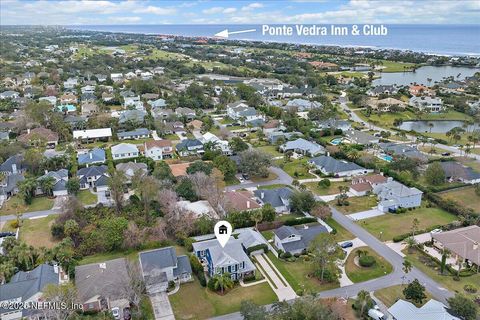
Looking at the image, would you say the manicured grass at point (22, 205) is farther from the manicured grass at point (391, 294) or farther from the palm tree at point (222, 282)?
the manicured grass at point (391, 294)

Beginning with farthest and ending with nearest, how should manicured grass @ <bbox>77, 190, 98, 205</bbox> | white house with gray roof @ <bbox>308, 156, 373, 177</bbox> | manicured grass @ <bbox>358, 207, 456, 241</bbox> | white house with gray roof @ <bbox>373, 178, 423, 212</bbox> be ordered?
white house with gray roof @ <bbox>308, 156, 373, 177</bbox> < manicured grass @ <bbox>77, 190, 98, 205</bbox> < white house with gray roof @ <bbox>373, 178, 423, 212</bbox> < manicured grass @ <bbox>358, 207, 456, 241</bbox>

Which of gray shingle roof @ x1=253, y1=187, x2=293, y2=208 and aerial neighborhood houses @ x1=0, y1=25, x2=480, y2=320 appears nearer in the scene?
aerial neighborhood houses @ x1=0, y1=25, x2=480, y2=320

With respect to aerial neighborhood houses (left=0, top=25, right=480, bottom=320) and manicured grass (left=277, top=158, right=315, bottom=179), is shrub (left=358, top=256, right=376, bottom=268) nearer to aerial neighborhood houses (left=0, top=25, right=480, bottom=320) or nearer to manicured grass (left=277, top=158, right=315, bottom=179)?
aerial neighborhood houses (left=0, top=25, right=480, bottom=320)

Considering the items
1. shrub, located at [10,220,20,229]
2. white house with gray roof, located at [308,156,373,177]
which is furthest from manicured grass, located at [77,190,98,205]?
white house with gray roof, located at [308,156,373,177]

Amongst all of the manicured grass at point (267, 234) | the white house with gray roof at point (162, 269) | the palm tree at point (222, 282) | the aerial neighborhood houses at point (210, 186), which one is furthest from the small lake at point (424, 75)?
the white house with gray roof at point (162, 269)

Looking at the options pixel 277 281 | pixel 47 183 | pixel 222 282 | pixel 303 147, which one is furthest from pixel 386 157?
pixel 47 183

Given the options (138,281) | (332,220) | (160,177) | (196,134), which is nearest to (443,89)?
(196,134)

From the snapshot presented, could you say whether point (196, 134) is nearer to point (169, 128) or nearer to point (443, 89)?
point (169, 128)
